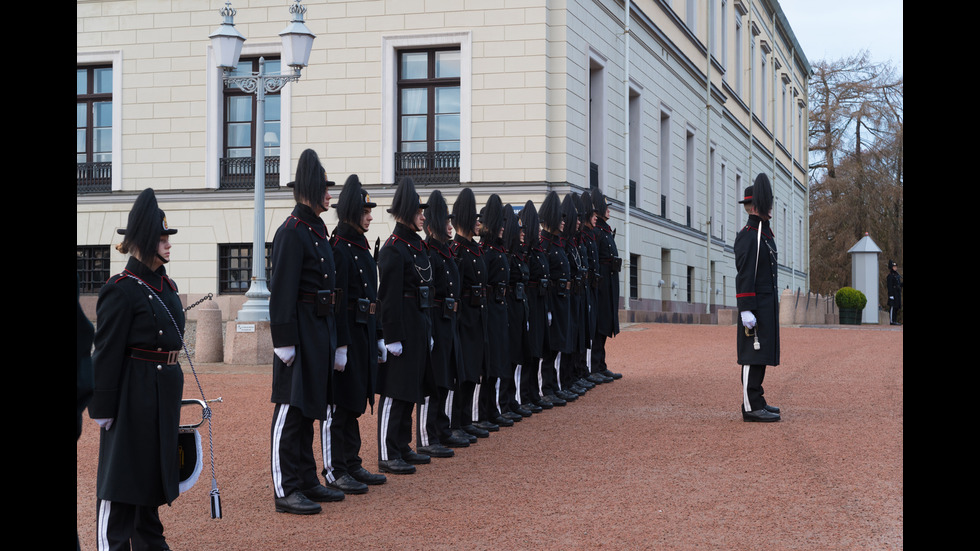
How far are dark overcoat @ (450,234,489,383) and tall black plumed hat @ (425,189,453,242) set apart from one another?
0.64 metres

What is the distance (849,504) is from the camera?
21.9 ft

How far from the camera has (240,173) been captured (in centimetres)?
2466

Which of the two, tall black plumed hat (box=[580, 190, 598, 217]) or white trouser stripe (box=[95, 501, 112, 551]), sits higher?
tall black plumed hat (box=[580, 190, 598, 217])

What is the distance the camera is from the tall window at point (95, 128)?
84.3 feet

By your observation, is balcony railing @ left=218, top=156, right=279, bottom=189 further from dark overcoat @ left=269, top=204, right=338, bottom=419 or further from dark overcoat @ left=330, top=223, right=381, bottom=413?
dark overcoat @ left=269, top=204, right=338, bottom=419

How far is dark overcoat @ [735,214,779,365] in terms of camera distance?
10.2 metres

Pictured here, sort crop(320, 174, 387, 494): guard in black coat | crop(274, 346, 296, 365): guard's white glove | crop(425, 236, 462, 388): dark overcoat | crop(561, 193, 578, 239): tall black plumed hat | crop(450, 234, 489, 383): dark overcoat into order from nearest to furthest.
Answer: crop(274, 346, 296, 365): guard's white glove
crop(320, 174, 387, 494): guard in black coat
crop(425, 236, 462, 388): dark overcoat
crop(450, 234, 489, 383): dark overcoat
crop(561, 193, 578, 239): tall black plumed hat

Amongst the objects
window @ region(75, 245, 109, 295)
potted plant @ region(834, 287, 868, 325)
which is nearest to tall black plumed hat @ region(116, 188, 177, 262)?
window @ region(75, 245, 109, 295)

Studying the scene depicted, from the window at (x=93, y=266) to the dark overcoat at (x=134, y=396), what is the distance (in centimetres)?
2096

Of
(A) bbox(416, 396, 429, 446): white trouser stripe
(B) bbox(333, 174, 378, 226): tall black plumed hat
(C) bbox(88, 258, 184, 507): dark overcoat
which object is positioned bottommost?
(A) bbox(416, 396, 429, 446): white trouser stripe

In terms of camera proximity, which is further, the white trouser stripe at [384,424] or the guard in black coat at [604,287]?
the guard in black coat at [604,287]

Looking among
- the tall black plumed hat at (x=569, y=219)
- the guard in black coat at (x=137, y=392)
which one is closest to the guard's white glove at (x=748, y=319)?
the tall black plumed hat at (x=569, y=219)

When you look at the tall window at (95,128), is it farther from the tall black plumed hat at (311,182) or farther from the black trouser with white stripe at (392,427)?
the tall black plumed hat at (311,182)
